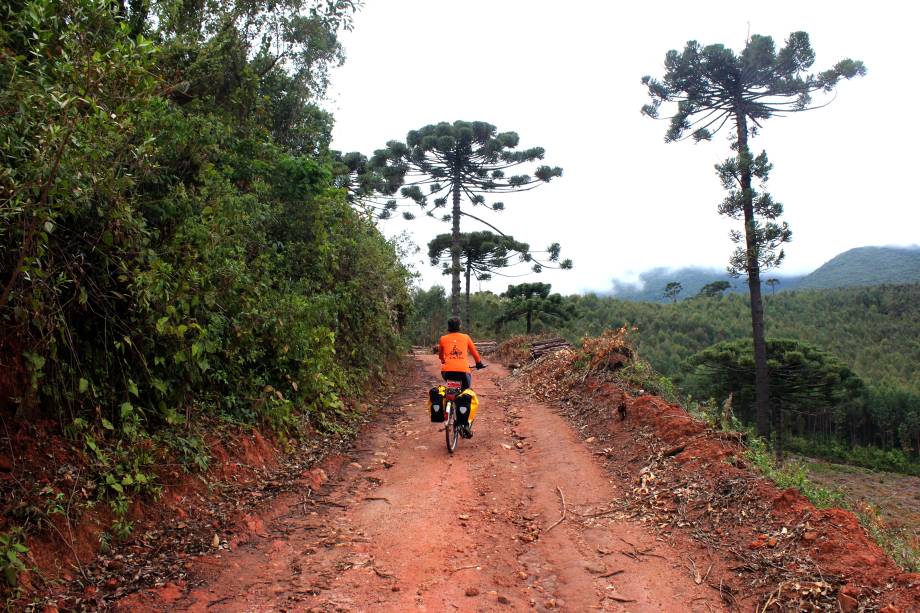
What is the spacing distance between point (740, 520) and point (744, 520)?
0.09ft

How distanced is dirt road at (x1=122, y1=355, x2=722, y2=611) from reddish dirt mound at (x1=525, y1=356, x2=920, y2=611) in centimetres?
31

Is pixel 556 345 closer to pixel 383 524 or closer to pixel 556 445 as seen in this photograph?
pixel 556 445

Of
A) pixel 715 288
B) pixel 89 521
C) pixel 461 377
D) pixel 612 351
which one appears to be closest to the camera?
pixel 89 521

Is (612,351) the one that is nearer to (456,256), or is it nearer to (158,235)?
(158,235)

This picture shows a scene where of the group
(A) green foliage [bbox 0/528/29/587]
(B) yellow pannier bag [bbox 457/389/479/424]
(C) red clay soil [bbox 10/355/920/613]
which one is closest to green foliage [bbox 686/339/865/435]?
(B) yellow pannier bag [bbox 457/389/479/424]

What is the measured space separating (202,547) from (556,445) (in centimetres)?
427

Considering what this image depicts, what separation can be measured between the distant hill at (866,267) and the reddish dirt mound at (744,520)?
138044mm

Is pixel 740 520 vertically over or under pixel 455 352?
under

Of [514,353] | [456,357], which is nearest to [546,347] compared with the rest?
[514,353]

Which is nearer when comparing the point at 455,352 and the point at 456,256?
the point at 455,352

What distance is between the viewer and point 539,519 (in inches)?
181

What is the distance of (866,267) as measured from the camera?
13775 cm

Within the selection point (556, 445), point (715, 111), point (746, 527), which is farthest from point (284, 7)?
point (715, 111)

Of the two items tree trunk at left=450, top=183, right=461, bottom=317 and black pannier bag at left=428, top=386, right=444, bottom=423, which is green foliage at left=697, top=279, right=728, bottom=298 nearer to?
tree trunk at left=450, top=183, right=461, bottom=317
